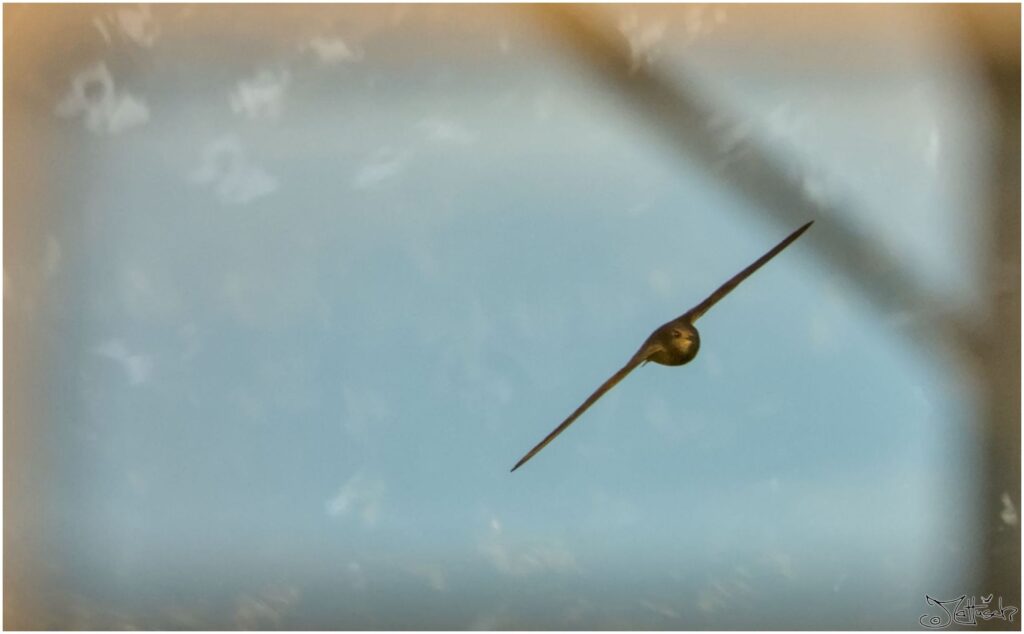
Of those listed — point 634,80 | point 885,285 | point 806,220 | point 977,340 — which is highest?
point 634,80

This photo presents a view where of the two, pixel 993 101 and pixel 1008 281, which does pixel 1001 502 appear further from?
pixel 993 101

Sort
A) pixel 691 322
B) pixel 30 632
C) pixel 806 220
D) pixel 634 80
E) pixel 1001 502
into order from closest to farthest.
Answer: pixel 1001 502
pixel 634 80
pixel 806 220
pixel 691 322
pixel 30 632

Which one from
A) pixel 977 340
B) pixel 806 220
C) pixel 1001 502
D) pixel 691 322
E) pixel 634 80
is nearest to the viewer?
pixel 977 340

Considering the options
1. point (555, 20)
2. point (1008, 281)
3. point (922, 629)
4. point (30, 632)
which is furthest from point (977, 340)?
point (30, 632)

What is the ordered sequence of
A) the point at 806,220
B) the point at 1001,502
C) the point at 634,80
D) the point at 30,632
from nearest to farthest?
1. the point at 1001,502
2. the point at 634,80
3. the point at 806,220
4. the point at 30,632

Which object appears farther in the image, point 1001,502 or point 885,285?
point 1001,502

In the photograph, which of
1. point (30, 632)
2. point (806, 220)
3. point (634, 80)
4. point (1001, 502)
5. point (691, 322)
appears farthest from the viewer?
point (30, 632)

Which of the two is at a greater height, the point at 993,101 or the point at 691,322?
the point at 691,322

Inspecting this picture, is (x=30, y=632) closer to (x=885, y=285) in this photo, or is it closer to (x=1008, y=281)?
(x=885, y=285)

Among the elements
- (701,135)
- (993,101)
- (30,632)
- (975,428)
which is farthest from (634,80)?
(30,632)
